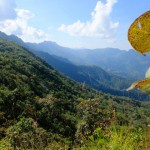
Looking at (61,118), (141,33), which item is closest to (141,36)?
(141,33)

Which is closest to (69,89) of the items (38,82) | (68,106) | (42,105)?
(38,82)

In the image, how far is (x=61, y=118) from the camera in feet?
162

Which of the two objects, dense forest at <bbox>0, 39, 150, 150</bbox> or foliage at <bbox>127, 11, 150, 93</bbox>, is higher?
foliage at <bbox>127, 11, 150, 93</bbox>

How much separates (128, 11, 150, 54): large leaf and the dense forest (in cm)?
176

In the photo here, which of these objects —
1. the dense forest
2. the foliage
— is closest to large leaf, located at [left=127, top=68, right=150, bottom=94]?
the foliage

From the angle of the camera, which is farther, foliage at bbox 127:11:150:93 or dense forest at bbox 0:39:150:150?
dense forest at bbox 0:39:150:150

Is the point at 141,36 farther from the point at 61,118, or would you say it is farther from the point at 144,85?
the point at 61,118

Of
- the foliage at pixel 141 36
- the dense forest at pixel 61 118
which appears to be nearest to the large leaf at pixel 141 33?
the foliage at pixel 141 36

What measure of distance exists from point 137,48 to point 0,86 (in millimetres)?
57782

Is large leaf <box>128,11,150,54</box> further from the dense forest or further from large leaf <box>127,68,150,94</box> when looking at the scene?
the dense forest

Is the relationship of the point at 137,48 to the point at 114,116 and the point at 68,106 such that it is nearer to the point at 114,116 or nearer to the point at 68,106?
the point at 114,116

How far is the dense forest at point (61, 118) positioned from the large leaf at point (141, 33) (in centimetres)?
176

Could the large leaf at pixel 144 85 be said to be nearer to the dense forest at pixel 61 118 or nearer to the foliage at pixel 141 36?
the foliage at pixel 141 36

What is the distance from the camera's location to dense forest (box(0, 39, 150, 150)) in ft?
10.8
